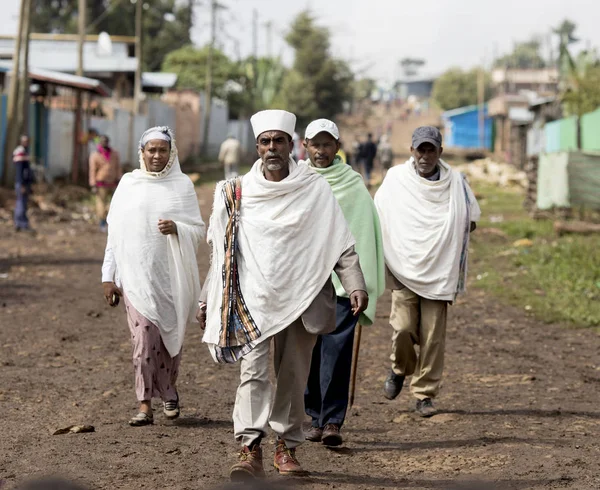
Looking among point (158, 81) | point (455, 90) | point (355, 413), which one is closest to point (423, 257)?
point (355, 413)

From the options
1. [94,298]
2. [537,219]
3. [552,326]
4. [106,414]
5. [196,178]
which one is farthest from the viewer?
[196,178]

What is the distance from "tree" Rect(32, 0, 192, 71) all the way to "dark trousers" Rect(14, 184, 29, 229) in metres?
44.3

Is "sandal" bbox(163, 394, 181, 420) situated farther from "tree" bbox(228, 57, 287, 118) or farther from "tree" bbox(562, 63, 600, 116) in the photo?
"tree" bbox(228, 57, 287, 118)

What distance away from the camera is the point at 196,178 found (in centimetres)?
3447

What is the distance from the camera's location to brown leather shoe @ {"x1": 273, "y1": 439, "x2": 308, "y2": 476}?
5270mm

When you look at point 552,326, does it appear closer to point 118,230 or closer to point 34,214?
point 118,230

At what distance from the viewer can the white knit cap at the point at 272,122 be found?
5133mm

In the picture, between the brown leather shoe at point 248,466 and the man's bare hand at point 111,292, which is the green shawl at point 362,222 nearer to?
the brown leather shoe at point 248,466

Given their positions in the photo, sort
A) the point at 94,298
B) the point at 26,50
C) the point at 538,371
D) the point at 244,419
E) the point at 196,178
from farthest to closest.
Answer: the point at 196,178 < the point at 26,50 < the point at 94,298 < the point at 538,371 < the point at 244,419

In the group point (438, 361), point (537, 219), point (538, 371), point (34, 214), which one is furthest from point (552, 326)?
point (34, 214)

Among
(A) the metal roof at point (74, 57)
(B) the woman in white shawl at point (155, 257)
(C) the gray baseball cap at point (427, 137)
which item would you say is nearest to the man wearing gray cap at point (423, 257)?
(C) the gray baseball cap at point (427, 137)

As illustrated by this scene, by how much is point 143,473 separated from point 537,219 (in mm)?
15559

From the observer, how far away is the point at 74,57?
→ 4297 centimetres

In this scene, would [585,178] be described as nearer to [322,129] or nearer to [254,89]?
[322,129]
